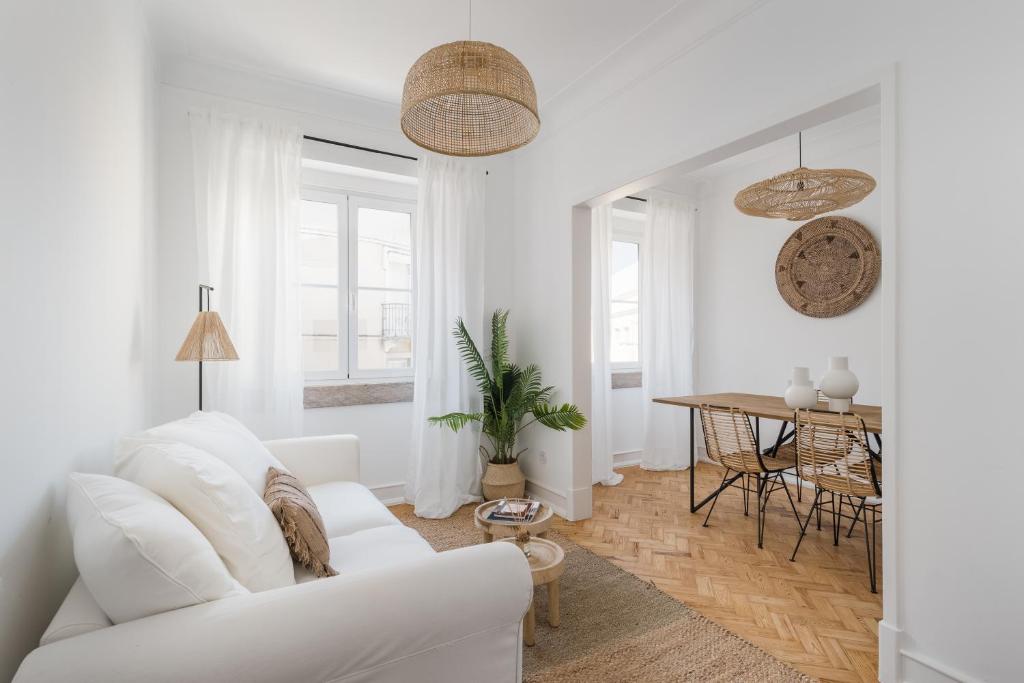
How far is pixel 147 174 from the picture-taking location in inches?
103

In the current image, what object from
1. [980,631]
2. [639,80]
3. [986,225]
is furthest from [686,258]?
[980,631]

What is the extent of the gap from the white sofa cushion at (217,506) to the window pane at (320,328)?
2.29m

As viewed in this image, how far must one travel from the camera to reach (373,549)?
70.2 inches

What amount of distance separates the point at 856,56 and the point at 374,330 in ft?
10.5

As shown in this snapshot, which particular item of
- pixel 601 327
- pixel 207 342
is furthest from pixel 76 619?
pixel 601 327

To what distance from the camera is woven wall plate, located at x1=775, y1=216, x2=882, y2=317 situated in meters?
3.71

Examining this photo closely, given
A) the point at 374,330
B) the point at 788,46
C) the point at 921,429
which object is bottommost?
the point at 921,429

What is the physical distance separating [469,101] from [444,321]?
1.79 metres

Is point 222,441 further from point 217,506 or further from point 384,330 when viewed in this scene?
point 384,330

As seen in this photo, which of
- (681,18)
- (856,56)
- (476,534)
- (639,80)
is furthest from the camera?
(476,534)

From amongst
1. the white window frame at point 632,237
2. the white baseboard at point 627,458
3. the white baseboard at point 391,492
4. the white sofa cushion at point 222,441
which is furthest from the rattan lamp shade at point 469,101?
the white baseboard at point 627,458

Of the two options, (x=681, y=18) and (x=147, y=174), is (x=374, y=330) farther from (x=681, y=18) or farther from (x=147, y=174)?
(x=681, y=18)

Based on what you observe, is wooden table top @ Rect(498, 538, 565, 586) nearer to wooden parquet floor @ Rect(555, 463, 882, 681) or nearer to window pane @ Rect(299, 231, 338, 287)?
wooden parquet floor @ Rect(555, 463, 882, 681)

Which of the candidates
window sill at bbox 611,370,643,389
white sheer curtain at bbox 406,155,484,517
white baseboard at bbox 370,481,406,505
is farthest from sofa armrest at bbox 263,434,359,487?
window sill at bbox 611,370,643,389
